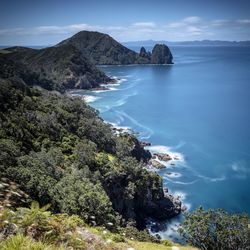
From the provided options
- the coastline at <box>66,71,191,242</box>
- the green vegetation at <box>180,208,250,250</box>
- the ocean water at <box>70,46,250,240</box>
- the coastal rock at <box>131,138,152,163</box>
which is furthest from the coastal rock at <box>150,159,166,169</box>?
the green vegetation at <box>180,208,250,250</box>

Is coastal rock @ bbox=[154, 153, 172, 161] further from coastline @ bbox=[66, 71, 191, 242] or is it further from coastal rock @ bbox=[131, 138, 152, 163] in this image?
coastal rock @ bbox=[131, 138, 152, 163]

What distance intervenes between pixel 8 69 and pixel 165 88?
9440cm

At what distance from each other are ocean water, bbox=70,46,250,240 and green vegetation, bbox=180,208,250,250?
1049 inches

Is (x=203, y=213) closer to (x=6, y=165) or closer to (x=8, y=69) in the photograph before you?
(x=6, y=165)

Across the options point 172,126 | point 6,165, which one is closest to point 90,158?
point 6,165

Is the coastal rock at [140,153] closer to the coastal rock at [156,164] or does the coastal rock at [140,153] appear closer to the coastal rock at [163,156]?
the coastal rock at [156,164]

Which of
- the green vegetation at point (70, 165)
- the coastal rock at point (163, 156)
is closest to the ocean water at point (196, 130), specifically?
the coastal rock at point (163, 156)

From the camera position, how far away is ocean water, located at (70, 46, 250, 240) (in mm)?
67688

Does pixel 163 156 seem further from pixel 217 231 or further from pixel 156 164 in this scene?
pixel 217 231

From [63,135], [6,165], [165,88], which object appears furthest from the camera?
[165,88]

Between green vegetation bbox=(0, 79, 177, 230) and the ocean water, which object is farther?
the ocean water

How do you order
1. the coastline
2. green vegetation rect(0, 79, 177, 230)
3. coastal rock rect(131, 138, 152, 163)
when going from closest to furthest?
green vegetation rect(0, 79, 177, 230), the coastline, coastal rock rect(131, 138, 152, 163)

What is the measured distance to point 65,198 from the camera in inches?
1137

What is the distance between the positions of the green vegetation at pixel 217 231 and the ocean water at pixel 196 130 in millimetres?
26652
